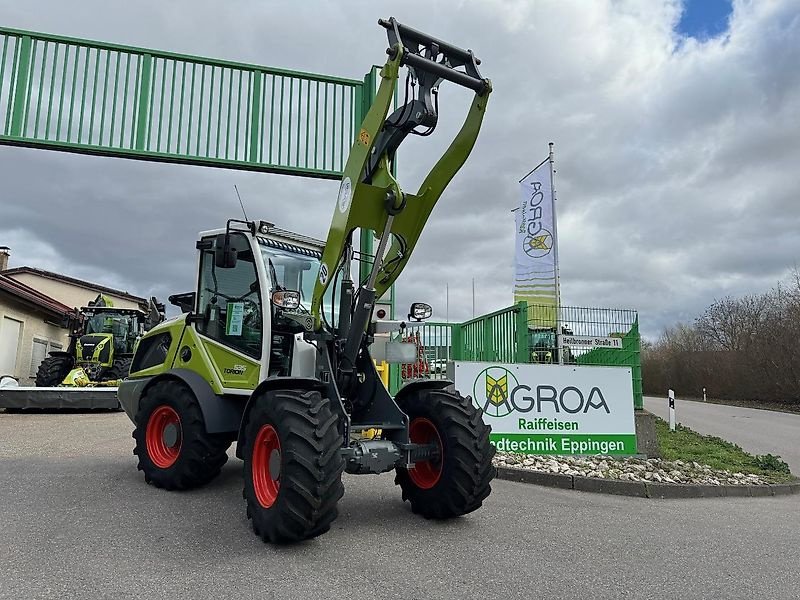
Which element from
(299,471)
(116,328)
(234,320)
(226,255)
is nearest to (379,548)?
(299,471)

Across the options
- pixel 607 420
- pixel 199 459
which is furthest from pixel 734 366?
pixel 199 459

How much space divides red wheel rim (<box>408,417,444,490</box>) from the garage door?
2040 cm

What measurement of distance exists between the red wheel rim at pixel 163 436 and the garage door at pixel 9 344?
58.5 ft

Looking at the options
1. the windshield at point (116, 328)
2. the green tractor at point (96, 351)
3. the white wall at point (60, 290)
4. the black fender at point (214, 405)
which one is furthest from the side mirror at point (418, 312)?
the white wall at point (60, 290)

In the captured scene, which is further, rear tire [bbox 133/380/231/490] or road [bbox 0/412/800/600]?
rear tire [bbox 133/380/231/490]

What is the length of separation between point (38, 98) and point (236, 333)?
4.49m

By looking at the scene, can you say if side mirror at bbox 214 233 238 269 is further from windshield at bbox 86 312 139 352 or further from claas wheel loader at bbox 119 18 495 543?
windshield at bbox 86 312 139 352

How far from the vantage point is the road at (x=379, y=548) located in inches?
151

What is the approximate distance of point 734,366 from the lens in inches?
1500

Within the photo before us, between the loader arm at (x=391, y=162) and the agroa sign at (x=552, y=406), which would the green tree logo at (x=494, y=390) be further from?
the loader arm at (x=391, y=162)

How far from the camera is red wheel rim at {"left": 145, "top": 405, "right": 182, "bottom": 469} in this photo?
646 cm

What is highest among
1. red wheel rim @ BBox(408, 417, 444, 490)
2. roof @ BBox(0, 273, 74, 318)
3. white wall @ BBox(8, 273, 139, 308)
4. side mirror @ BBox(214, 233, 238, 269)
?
→ white wall @ BBox(8, 273, 139, 308)

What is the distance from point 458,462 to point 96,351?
51.6ft

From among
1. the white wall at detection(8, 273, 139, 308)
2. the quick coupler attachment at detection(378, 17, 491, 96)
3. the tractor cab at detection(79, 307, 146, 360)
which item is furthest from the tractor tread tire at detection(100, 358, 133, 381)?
the white wall at detection(8, 273, 139, 308)
